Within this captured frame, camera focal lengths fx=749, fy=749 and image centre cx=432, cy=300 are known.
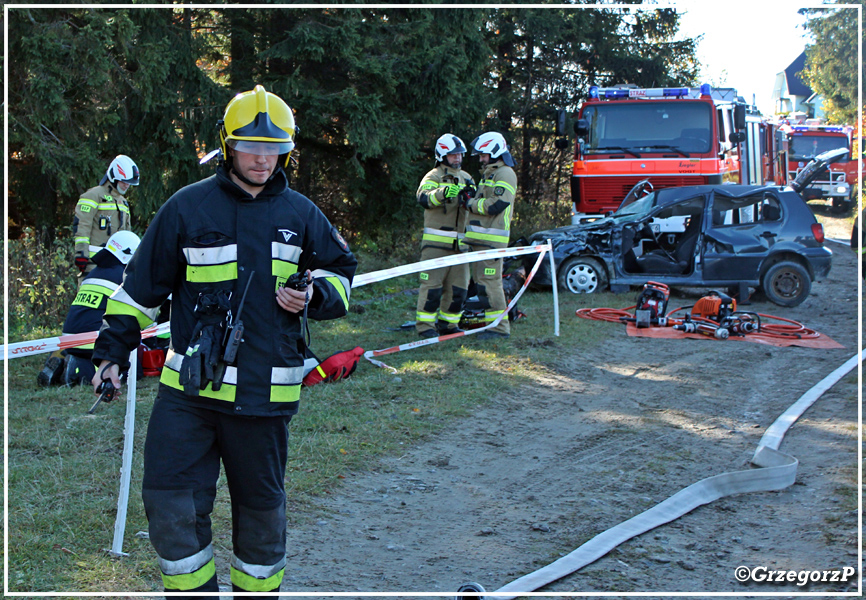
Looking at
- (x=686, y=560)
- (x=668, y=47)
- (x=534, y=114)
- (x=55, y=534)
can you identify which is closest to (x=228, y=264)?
(x=55, y=534)

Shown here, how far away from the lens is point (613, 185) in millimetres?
13352

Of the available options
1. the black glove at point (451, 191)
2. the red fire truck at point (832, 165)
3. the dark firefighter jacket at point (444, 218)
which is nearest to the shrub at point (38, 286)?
the dark firefighter jacket at point (444, 218)

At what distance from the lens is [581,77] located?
20.5 metres

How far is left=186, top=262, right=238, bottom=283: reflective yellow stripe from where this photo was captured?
2664mm

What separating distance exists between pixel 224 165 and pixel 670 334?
774 cm

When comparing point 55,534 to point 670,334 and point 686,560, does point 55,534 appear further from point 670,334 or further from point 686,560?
point 670,334

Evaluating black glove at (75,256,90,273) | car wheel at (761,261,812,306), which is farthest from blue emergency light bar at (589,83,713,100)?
black glove at (75,256,90,273)

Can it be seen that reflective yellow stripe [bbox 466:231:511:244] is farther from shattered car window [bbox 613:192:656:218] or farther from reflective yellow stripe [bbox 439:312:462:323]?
shattered car window [bbox 613:192:656:218]

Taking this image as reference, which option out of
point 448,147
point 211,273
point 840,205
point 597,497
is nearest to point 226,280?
point 211,273

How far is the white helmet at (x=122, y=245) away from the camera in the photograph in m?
5.95

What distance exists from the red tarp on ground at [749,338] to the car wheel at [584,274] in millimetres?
2133

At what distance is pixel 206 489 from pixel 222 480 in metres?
1.94

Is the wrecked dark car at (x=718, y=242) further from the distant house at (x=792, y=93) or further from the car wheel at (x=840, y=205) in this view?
the car wheel at (x=840, y=205)

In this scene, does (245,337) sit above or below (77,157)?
below
